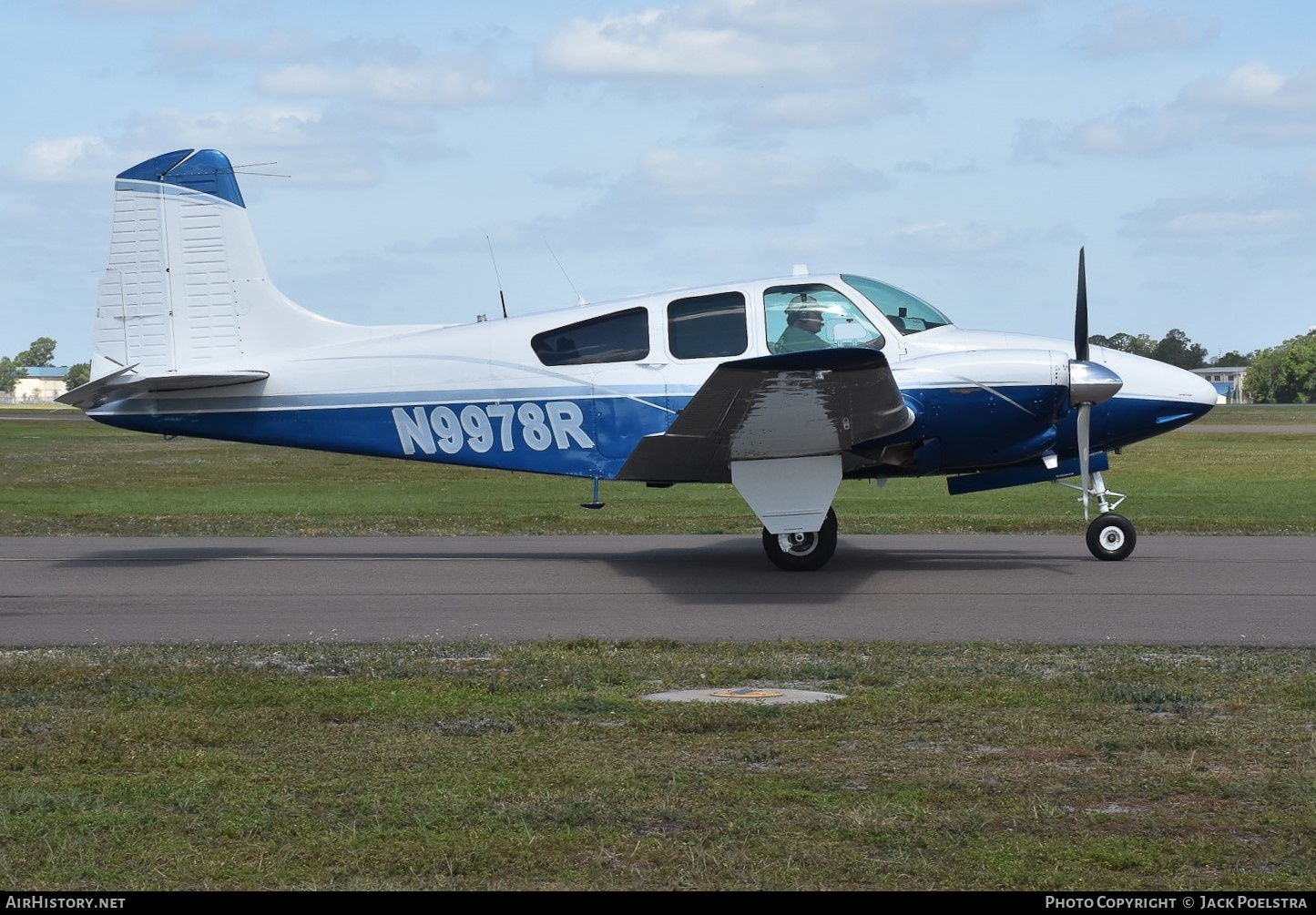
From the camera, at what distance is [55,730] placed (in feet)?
21.3

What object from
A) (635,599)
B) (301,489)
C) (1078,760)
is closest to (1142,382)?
(635,599)

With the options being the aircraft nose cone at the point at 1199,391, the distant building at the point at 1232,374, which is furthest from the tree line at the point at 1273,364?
the aircraft nose cone at the point at 1199,391

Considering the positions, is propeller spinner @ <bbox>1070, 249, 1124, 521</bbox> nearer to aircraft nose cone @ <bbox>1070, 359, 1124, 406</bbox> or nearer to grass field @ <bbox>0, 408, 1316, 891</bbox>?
aircraft nose cone @ <bbox>1070, 359, 1124, 406</bbox>

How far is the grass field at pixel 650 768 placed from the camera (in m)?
4.47

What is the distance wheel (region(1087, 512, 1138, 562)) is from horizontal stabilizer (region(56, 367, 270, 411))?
8.87 metres

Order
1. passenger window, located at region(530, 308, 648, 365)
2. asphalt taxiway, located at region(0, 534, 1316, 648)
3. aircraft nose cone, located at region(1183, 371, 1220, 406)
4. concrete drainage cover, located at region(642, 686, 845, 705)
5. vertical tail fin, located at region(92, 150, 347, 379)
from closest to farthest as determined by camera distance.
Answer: concrete drainage cover, located at region(642, 686, 845, 705) < asphalt taxiway, located at region(0, 534, 1316, 648) < aircraft nose cone, located at region(1183, 371, 1220, 406) < passenger window, located at region(530, 308, 648, 365) < vertical tail fin, located at region(92, 150, 347, 379)

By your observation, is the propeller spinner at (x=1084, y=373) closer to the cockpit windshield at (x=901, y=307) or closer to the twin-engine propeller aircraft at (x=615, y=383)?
the twin-engine propeller aircraft at (x=615, y=383)

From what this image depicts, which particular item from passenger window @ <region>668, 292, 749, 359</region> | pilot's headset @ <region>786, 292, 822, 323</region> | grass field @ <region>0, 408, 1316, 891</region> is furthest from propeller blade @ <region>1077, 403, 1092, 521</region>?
grass field @ <region>0, 408, 1316, 891</region>

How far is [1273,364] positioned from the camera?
132 meters

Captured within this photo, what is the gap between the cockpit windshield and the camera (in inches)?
503

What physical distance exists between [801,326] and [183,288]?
658 cm

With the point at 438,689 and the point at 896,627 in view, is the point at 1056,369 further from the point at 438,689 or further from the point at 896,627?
the point at 438,689

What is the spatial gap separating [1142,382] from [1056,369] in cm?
127

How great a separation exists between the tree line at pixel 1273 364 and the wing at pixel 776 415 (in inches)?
4418
